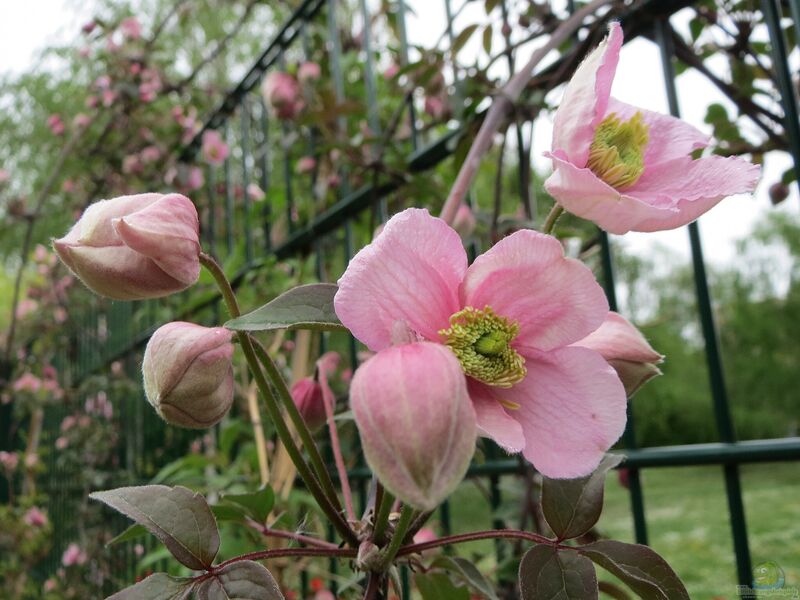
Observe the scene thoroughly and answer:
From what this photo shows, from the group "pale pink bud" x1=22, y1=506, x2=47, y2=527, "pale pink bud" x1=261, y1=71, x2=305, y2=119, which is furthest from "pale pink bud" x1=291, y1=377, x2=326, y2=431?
"pale pink bud" x1=22, y1=506, x2=47, y2=527

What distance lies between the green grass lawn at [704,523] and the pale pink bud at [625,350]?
1.58 ft

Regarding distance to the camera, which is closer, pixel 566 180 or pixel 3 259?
pixel 566 180

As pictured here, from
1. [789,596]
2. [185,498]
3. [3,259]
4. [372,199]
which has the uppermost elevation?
[3,259]

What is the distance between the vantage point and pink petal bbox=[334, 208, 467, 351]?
0.32 meters

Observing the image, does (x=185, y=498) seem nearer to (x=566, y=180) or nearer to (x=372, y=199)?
(x=566, y=180)

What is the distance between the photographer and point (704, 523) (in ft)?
19.5

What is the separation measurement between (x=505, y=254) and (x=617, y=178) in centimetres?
10

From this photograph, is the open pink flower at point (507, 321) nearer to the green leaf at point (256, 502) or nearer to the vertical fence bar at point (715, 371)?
the green leaf at point (256, 502)

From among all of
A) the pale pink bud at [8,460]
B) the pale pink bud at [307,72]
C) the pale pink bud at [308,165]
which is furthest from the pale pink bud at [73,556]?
the pale pink bud at [307,72]

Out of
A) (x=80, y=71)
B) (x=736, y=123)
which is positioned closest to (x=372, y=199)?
(x=736, y=123)

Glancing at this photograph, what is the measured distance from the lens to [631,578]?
1.22 feet

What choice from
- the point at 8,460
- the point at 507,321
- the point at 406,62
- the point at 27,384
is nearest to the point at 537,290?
the point at 507,321

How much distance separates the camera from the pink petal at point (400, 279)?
0.32 m

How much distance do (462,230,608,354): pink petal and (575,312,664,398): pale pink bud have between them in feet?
0.16
